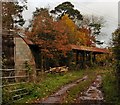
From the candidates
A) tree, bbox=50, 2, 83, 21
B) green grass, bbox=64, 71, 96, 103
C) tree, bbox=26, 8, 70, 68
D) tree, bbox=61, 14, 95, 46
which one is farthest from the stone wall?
tree, bbox=50, 2, 83, 21

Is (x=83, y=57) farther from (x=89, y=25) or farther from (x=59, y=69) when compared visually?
(x=89, y=25)

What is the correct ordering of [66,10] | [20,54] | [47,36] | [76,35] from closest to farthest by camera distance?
1. [20,54]
2. [47,36]
3. [76,35]
4. [66,10]

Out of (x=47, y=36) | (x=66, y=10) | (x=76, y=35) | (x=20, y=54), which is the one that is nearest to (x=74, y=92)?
(x=20, y=54)

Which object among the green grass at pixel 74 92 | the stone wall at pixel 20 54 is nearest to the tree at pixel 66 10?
the stone wall at pixel 20 54

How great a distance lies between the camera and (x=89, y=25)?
66750 millimetres

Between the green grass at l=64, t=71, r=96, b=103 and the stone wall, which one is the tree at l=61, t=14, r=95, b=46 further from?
the green grass at l=64, t=71, r=96, b=103

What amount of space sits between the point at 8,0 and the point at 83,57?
1752cm

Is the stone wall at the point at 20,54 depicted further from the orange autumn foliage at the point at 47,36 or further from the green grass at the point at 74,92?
the green grass at the point at 74,92

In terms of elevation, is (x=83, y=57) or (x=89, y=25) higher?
(x=89, y=25)

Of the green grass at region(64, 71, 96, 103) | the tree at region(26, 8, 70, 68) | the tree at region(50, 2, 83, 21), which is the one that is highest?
the tree at region(50, 2, 83, 21)

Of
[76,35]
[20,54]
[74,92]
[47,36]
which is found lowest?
[74,92]

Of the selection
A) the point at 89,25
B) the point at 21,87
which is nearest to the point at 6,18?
the point at 21,87

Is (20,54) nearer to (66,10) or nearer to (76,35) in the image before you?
(76,35)

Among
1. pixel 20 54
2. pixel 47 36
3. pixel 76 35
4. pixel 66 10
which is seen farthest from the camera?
pixel 66 10
